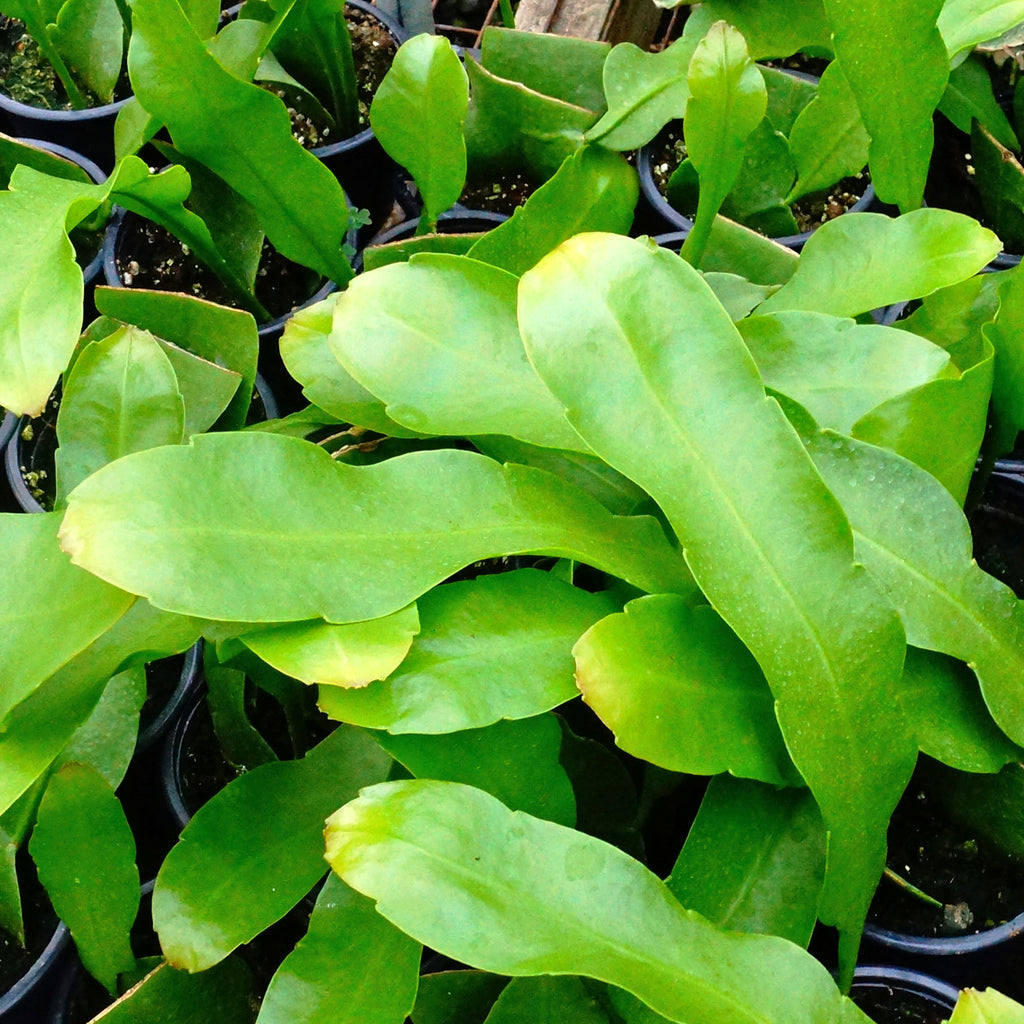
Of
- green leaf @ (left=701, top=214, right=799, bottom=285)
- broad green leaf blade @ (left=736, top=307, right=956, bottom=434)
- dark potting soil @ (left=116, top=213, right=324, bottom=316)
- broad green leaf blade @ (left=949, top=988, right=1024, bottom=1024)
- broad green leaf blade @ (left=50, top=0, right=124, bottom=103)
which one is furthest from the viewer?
broad green leaf blade @ (left=50, top=0, right=124, bottom=103)

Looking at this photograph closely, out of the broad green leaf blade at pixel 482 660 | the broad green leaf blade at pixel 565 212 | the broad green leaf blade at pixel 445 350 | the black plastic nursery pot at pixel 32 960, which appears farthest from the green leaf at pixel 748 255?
the black plastic nursery pot at pixel 32 960

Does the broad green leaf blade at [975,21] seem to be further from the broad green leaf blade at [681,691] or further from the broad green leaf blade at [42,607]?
the broad green leaf blade at [42,607]

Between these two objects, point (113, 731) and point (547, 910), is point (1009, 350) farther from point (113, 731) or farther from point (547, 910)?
point (113, 731)

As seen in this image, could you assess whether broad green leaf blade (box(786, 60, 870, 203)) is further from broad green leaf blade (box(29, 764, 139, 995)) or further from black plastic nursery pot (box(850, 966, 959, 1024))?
broad green leaf blade (box(29, 764, 139, 995))

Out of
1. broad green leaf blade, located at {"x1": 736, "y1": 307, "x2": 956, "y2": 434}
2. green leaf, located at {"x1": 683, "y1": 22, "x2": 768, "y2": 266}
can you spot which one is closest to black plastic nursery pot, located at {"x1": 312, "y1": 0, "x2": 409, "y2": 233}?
green leaf, located at {"x1": 683, "y1": 22, "x2": 768, "y2": 266}

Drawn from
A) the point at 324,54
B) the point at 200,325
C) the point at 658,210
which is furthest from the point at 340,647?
the point at 324,54

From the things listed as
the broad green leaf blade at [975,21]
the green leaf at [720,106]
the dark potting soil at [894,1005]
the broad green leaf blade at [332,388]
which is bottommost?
the dark potting soil at [894,1005]
